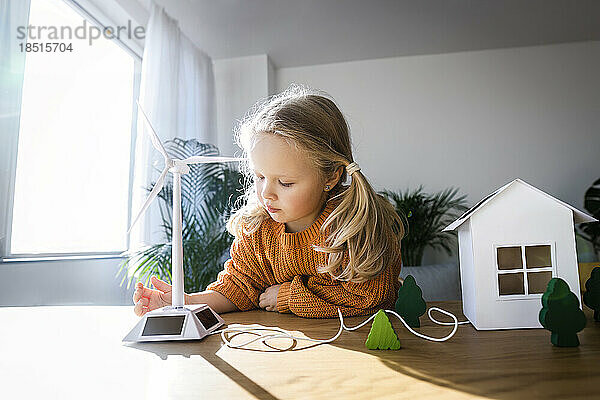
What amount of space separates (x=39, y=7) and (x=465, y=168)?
2.91 metres

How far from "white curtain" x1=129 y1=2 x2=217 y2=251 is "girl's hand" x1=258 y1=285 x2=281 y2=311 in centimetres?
163

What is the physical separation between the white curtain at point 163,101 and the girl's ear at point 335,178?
5.39 feet

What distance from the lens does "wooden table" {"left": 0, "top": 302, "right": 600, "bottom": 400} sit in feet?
1.55

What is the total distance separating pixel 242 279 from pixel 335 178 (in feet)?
1.01

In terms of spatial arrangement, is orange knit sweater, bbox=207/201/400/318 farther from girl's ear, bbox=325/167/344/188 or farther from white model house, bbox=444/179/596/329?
white model house, bbox=444/179/596/329

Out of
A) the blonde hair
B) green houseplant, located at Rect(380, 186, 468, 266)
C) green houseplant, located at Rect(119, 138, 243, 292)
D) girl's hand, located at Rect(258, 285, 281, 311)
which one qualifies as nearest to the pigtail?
the blonde hair

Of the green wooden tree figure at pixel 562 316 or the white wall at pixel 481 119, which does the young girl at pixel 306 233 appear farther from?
the white wall at pixel 481 119

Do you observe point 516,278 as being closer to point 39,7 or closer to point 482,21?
point 39,7

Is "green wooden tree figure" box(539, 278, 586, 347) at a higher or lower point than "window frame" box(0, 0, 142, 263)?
lower

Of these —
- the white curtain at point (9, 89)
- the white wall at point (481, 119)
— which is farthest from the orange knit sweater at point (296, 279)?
the white wall at point (481, 119)

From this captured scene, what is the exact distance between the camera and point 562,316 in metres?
0.62

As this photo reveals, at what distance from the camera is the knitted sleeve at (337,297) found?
934mm

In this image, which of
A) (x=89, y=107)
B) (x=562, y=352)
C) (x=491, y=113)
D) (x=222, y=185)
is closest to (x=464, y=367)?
(x=562, y=352)

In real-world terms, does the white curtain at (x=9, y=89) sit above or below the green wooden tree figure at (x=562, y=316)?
above
